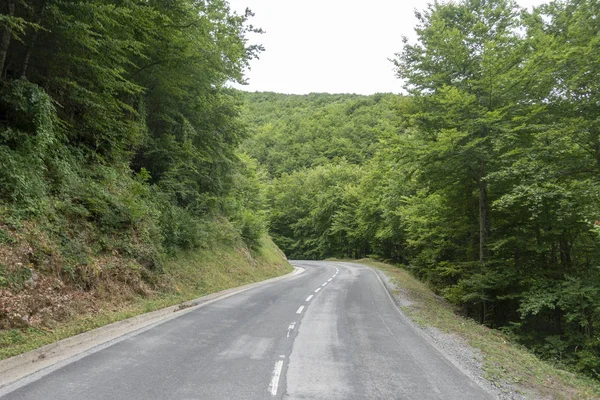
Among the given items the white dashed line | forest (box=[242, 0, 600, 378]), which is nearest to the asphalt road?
the white dashed line

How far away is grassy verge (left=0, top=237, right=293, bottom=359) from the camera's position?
590 centimetres

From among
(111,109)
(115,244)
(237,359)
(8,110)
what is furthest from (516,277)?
(8,110)

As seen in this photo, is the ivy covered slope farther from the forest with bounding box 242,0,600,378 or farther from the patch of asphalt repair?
the forest with bounding box 242,0,600,378

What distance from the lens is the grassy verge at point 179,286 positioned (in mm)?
5898

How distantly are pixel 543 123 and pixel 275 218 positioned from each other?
6032 centimetres

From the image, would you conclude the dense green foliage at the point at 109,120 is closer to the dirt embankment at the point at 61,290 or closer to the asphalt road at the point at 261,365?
the dirt embankment at the point at 61,290

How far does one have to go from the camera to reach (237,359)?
5.95 m

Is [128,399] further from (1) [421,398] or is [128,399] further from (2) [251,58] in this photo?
(2) [251,58]

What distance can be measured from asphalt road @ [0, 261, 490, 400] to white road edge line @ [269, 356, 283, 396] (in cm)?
1

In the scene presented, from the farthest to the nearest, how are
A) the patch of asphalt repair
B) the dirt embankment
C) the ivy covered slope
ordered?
the ivy covered slope < the dirt embankment < the patch of asphalt repair

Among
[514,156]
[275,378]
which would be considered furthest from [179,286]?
[514,156]

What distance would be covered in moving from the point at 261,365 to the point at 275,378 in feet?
1.99

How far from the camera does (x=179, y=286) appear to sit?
12844 millimetres

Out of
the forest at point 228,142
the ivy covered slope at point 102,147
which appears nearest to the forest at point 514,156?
the forest at point 228,142
